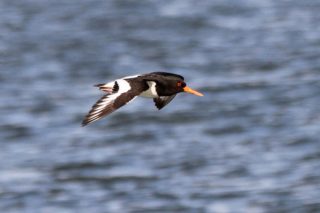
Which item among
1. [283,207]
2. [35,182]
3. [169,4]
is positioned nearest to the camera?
[283,207]

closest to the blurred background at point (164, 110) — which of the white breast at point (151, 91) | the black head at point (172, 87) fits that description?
the black head at point (172, 87)

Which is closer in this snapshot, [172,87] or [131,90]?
[131,90]

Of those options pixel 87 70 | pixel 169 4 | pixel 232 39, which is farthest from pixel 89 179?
pixel 169 4

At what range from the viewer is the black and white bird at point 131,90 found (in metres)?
9.22

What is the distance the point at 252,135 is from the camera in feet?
78.9

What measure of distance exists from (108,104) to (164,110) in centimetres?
1607

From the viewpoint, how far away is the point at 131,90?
962 centimetres

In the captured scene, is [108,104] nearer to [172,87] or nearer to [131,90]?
[131,90]

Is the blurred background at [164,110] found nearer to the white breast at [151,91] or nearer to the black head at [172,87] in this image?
the black head at [172,87]

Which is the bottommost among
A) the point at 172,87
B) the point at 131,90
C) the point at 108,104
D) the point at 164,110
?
the point at 108,104

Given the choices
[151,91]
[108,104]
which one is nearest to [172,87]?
[151,91]

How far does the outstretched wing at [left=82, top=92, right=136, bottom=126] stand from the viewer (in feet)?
29.8

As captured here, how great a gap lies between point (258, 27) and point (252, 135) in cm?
802

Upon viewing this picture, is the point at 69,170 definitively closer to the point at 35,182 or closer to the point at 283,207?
the point at 35,182
